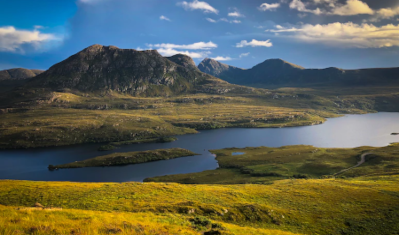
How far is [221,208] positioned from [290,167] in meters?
91.8

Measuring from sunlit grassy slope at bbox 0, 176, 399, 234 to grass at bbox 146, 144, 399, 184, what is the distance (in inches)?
1621

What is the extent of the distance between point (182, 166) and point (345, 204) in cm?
10525

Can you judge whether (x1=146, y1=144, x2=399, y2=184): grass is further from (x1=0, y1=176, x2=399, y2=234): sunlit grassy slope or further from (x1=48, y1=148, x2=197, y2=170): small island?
(x1=0, y1=176, x2=399, y2=234): sunlit grassy slope

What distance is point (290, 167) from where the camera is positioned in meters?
117

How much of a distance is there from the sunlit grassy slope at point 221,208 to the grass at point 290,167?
41170mm

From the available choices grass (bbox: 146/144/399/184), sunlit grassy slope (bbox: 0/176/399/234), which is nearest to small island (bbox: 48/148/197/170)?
grass (bbox: 146/144/399/184)

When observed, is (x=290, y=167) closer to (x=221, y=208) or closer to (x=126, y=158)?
(x=221, y=208)

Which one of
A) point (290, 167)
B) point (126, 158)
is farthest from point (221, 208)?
point (126, 158)

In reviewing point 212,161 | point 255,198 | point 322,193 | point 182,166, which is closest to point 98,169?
point 182,166

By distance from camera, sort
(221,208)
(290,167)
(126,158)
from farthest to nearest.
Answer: (126,158), (290,167), (221,208)

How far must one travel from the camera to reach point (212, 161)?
151 metres

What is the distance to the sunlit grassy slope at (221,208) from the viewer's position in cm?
2564

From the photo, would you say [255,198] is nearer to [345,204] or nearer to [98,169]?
[345,204]

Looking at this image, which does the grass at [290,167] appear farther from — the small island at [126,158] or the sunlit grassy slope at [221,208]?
the sunlit grassy slope at [221,208]
